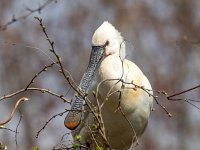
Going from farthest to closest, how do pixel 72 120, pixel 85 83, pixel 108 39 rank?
pixel 108 39 < pixel 85 83 < pixel 72 120

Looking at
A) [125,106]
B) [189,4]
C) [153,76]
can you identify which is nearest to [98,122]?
[125,106]

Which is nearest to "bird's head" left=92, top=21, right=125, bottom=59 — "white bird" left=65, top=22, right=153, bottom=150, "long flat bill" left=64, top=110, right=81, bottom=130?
"white bird" left=65, top=22, right=153, bottom=150

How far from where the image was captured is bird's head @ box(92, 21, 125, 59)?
22.3 feet

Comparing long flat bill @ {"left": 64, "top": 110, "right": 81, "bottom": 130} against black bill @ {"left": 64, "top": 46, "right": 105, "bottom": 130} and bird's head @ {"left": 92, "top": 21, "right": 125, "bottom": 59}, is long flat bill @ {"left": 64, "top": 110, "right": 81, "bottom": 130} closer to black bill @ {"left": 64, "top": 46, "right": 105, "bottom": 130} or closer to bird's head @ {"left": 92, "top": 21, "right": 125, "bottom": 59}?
black bill @ {"left": 64, "top": 46, "right": 105, "bottom": 130}

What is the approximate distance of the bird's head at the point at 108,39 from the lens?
6809mm

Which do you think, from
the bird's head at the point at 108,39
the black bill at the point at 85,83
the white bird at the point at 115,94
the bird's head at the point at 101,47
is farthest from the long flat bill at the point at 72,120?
the bird's head at the point at 108,39

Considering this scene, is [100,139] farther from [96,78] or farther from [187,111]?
[187,111]

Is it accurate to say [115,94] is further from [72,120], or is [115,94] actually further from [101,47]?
[72,120]

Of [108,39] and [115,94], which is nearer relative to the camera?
[115,94]

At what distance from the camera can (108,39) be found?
6.86m

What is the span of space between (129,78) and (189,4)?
560 inches

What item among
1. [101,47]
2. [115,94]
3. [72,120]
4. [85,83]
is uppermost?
[101,47]

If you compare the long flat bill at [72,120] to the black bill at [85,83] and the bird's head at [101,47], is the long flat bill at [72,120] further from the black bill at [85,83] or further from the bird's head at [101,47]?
the bird's head at [101,47]

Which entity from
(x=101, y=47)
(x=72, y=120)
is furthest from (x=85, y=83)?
(x=72, y=120)
